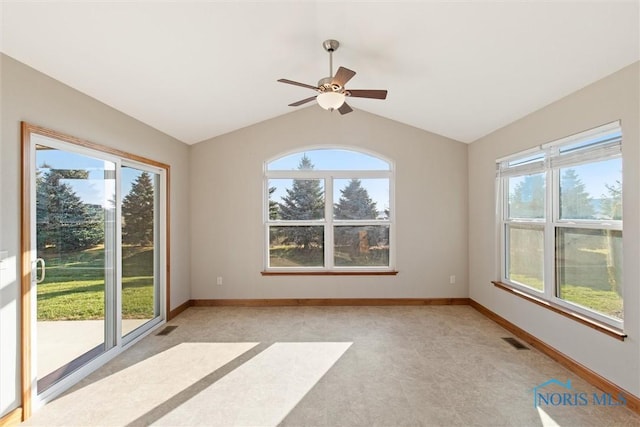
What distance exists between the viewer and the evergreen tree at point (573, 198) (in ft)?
8.79

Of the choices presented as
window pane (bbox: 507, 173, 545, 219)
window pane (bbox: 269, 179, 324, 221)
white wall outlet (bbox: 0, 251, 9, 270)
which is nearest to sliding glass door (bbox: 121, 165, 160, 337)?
→ white wall outlet (bbox: 0, 251, 9, 270)

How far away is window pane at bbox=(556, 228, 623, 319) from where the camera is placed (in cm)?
241

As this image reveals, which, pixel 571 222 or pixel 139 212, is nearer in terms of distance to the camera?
pixel 571 222

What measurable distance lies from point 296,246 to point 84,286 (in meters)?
2.64

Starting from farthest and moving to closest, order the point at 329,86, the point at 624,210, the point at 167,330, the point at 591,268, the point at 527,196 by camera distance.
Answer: the point at 167,330, the point at 527,196, the point at 591,268, the point at 329,86, the point at 624,210

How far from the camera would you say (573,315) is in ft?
8.75

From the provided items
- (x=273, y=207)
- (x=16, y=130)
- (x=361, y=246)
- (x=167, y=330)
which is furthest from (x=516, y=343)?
(x=16, y=130)

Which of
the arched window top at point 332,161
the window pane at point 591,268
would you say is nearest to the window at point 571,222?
the window pane at point 591,268

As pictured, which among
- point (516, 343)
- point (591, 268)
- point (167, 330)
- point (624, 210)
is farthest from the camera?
point (167, 330)

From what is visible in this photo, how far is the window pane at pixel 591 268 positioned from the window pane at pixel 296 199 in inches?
116

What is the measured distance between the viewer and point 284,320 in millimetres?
3926

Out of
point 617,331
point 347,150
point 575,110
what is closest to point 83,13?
point 347,150

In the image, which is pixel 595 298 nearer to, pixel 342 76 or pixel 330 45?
pixel 342 76

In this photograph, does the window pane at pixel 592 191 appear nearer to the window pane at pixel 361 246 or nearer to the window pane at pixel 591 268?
the window pane at pixel 591 268
